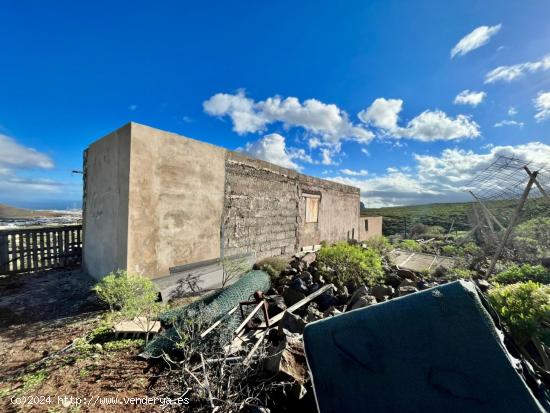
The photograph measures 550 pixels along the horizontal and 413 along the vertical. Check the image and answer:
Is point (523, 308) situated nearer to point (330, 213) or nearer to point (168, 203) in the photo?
point (168, 203)

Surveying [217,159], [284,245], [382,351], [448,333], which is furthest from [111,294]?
[284,245]

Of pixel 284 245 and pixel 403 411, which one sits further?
pixel 284 245

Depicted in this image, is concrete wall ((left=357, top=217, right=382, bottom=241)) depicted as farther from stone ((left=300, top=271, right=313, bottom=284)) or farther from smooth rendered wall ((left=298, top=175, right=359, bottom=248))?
stone ((left=300, top=271, right=313, bottom=284))

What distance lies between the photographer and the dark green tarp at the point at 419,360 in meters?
1.23

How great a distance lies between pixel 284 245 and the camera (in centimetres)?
771

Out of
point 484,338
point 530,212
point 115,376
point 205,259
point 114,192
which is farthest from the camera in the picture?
point 530,212

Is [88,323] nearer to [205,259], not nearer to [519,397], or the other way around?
[205,259]

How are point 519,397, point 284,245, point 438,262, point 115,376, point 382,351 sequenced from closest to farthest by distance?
point 519,397 < point 382,351 < point 115,376 < point 284,245 < point 438,262

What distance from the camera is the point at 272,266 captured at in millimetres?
6293

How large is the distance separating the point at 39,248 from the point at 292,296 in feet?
19.6

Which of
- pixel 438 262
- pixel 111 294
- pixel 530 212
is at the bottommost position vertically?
pixel 438 262

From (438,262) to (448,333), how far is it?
871 cm

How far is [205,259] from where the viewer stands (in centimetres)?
518

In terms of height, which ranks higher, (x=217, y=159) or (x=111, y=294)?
(x=217, y=159)
